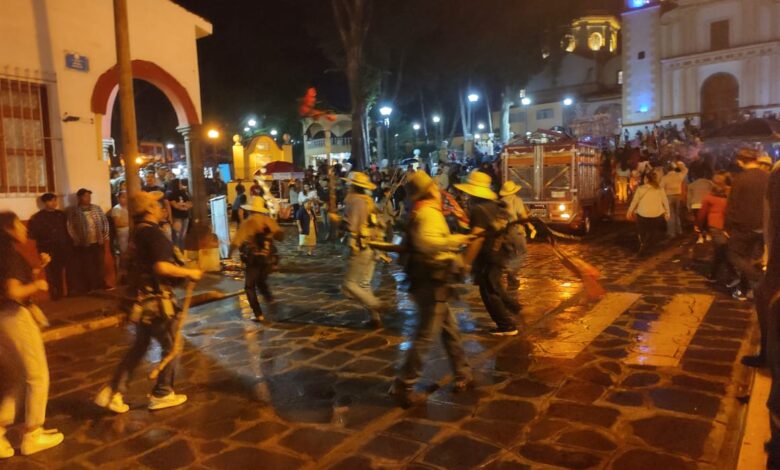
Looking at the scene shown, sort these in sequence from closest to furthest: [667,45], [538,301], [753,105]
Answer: [538,301] → [753,105] → [667,45]

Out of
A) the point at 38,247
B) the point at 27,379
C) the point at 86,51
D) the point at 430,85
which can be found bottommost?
the point at 27,379

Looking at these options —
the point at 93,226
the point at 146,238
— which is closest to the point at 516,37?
the point at 93,226

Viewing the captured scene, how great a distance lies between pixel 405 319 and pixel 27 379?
461 centimetres

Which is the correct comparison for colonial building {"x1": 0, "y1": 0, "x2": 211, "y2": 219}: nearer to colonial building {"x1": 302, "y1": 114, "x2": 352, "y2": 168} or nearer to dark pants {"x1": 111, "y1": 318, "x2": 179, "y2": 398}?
dark pants {"x1": 111, "y1": 318, "x2": 179, "y2": 398}

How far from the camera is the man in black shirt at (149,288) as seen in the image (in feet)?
16.4

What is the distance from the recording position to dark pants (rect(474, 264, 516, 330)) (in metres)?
7.04

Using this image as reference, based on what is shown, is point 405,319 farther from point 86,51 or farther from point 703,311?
point 86,51

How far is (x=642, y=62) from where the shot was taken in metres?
39.9

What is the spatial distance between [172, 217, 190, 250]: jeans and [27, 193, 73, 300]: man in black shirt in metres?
3.05

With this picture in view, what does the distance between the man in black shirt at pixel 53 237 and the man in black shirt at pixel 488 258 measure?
6200mm

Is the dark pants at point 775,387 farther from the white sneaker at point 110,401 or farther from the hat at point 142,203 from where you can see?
the white sneaker at point 110,401

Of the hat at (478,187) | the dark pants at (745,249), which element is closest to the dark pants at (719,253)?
the dark pants at (745,249)

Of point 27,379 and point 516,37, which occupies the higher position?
point 516,37

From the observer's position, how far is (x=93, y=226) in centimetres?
972
